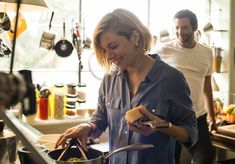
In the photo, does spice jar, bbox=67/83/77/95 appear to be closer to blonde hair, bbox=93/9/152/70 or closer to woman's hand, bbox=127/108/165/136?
blonde hair, bbox=93/9/152/70

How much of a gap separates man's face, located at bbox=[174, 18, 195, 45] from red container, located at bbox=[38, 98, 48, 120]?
110 cm

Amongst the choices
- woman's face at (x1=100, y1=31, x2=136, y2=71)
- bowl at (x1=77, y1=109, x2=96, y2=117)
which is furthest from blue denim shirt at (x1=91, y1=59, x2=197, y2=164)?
bowl at (x1=77, y1=109, x2=96, y2=117)

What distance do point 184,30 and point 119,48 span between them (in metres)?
1.30

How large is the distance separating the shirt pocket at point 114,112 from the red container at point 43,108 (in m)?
1.14

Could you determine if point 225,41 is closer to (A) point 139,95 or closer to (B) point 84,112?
(B) point 84,112

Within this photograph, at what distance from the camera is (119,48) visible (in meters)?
1.22

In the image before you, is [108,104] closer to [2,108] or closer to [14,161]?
[14,161]

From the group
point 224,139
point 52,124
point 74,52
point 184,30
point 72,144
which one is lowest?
point 224,139

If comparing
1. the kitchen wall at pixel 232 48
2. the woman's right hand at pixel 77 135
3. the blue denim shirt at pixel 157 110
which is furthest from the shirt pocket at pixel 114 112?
the kitchen wall at pixel 232 48

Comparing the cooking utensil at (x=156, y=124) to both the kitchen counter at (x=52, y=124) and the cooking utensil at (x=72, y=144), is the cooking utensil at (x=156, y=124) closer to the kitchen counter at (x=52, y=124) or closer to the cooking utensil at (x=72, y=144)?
the cooking utensil at (x=72, y=144)

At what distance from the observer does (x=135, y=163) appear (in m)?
1.21

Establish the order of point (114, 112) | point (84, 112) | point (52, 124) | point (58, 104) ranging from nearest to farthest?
point (114, 112) < point (52, 124) < point (58, 104) < point (84, 112)

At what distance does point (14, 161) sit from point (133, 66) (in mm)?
566

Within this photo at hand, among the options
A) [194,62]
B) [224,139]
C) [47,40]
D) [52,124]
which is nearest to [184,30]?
[194,62]
